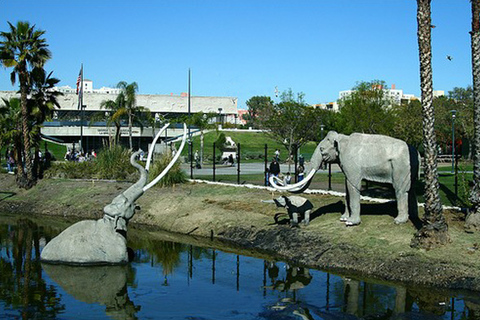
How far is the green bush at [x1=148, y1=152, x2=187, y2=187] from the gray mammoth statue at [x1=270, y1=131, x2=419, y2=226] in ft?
35.9

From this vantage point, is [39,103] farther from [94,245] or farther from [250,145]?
[250,145]

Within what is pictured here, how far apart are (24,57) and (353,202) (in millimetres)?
18352

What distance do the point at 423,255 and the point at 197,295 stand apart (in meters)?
4.95

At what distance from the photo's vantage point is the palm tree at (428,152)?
14547mm

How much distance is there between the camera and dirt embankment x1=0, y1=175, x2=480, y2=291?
13852 millimetres

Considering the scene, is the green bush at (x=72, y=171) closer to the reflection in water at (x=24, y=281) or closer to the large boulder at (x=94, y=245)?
the reflection in water at (x=24, y=281)

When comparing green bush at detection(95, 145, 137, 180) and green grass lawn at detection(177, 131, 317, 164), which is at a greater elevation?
green grass lawn at detection(177, 131, 317, 164)

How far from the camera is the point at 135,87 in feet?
185

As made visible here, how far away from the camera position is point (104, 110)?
79875 mm

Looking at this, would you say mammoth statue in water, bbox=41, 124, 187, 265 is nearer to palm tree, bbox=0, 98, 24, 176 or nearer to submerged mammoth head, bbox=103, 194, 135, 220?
submerged mammoth head, bbox=103, 194, 135, 220

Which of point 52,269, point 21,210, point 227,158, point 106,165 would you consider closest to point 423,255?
point 52,269

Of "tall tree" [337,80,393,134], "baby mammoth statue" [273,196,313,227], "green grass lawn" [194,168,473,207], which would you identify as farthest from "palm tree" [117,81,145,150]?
"baby mammoth statue" [273,196,313,227]

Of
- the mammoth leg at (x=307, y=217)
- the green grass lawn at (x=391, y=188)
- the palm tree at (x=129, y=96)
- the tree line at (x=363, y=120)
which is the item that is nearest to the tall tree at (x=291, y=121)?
the tree line at (x=363, y=120)

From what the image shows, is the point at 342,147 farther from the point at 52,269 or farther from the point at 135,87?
the point at 135,87
